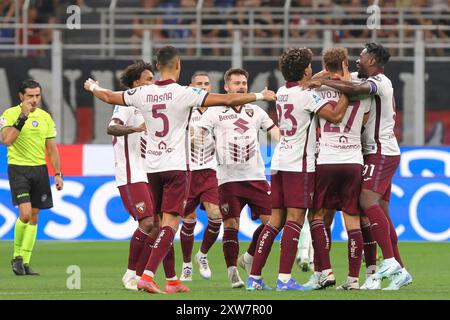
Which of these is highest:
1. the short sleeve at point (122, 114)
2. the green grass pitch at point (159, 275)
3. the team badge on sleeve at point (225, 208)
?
the short sleeve at point (122, 114)

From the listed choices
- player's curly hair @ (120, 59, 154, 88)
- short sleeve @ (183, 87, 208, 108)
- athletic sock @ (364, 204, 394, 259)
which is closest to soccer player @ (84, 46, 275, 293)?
short sleeve @ (183, 87, 208, 108)

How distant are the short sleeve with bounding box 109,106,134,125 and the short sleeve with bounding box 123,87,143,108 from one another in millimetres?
674

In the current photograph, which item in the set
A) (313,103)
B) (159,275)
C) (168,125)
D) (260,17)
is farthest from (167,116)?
(260,17)

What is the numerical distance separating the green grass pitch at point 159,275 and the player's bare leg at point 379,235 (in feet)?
0.80

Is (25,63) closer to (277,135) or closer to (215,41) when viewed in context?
(215,41)

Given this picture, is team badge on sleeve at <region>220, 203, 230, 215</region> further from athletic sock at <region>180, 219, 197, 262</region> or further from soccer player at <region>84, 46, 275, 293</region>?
soccer player at <region>84, 46, 275, 293</region>

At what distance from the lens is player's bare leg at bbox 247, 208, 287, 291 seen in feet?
36.3

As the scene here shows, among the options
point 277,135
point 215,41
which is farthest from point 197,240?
point 277,135

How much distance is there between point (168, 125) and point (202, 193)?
292 centimetres

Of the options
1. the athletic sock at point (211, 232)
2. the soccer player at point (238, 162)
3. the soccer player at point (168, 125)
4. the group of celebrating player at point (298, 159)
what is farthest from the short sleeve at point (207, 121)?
the soccer player at point (168, 125)

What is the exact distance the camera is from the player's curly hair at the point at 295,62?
10.9m

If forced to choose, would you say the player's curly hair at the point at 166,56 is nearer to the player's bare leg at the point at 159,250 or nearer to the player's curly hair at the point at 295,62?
the player's curly hair at the point at 295,62

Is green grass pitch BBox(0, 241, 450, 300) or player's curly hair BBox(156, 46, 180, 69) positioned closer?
green grass pitch BBox(0, 241, 450, 300)

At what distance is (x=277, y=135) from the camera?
12766 mm
